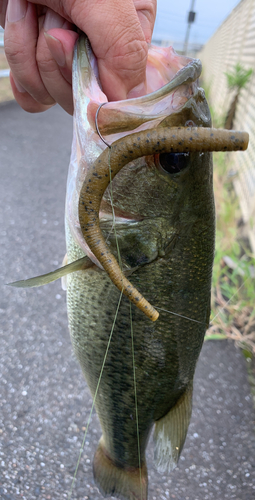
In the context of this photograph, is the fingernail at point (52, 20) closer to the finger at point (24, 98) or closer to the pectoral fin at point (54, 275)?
the finger at point (24, 98)

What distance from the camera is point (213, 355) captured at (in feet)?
10.0

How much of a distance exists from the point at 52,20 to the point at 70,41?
0.38 feet

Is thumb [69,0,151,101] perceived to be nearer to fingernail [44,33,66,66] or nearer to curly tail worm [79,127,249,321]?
fingernail [44,33,66,66]

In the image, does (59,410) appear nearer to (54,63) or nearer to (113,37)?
(54,63)

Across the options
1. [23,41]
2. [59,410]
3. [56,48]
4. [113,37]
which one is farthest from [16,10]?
[59,410]

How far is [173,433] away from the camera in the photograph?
130cm

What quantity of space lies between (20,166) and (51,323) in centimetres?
331

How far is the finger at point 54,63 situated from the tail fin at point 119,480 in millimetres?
1357

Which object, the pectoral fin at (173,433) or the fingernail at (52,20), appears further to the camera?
the pectoral fin at (173,433)

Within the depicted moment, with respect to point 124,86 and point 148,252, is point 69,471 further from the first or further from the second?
point 124,86

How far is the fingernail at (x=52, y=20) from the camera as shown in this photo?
1.00 m

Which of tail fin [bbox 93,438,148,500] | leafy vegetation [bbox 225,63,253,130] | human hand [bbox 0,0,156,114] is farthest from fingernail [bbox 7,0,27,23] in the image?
leafy vegetation [bbox 225,63,253,130]

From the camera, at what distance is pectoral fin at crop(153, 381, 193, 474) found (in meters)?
1.30

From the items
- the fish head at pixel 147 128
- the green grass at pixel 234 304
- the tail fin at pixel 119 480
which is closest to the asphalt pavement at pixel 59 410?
the green grass at pixel 234 304
